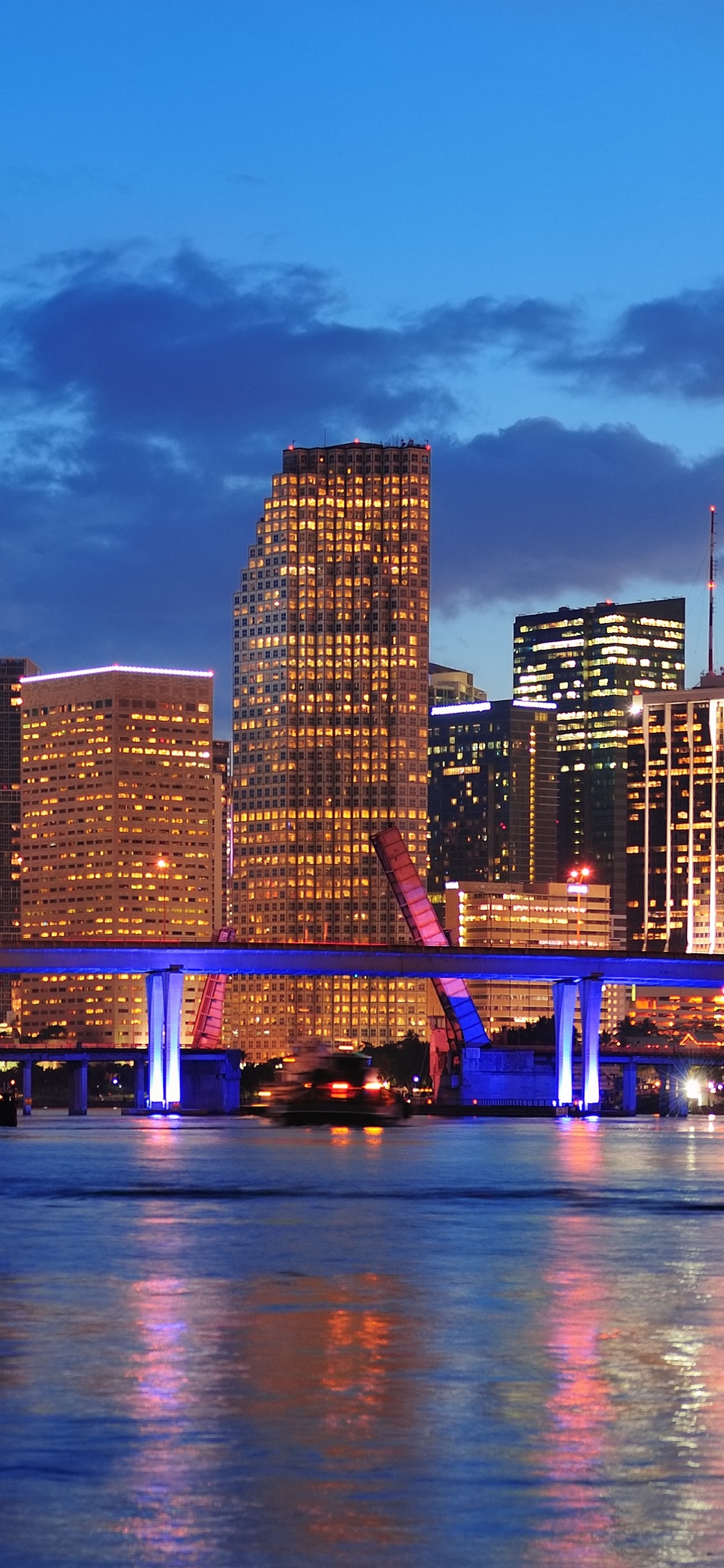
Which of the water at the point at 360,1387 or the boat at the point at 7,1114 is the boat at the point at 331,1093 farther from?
the water at the point at 360,1387

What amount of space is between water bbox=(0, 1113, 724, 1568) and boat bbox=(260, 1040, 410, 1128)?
87.5 meters

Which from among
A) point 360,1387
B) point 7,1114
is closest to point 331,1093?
point 7,1114

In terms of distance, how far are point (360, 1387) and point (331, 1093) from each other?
370 feet

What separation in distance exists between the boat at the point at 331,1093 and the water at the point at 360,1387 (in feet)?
287

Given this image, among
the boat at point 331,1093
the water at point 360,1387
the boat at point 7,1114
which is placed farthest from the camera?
the boat at point 7,1114

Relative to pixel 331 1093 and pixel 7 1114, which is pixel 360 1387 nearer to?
pixel 331 1093

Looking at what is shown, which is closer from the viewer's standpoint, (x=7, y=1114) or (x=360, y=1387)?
(x=360, y=1387)

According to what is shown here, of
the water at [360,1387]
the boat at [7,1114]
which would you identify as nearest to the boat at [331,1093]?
the boat at [7,1114]

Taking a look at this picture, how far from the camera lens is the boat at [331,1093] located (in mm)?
132875

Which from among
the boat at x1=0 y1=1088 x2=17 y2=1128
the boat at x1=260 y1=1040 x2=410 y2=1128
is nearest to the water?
the boat at x1=260 y1=1040 x2=410 y2=1128

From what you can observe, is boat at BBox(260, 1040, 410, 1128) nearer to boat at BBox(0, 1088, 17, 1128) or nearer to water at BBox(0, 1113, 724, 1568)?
boat at BBox(0, 1088, 17, 1128)

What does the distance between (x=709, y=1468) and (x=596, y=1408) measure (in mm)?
2811

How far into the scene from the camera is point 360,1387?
67.0ft

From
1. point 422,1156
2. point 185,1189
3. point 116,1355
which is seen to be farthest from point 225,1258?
point 422,1156
